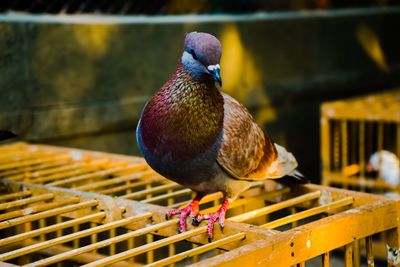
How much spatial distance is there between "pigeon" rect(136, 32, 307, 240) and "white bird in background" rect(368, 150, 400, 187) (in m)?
2.54

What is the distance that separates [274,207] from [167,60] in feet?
7.98

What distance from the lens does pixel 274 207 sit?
2779mm

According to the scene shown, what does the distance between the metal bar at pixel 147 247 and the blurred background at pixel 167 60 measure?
2.03 m

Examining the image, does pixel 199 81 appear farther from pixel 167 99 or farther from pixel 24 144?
pixel 24 144

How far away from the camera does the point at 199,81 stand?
2.61m

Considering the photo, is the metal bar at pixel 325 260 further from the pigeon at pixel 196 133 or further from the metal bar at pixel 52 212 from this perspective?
the metal bar at pixel 52 212

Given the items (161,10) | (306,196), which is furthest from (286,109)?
(306,196)

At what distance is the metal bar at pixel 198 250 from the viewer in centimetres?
204

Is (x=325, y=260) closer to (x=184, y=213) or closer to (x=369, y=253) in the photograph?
(x=369, y=253)

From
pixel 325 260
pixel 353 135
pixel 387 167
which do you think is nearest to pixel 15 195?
pixel 325 260

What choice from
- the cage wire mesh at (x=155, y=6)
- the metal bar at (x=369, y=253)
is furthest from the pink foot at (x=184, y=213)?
the cage wire mesh at (x=155, y=6)

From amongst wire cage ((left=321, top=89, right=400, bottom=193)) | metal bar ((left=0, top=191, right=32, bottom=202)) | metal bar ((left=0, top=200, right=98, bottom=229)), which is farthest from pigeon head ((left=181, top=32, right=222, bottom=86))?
wire cage ((left=321, top=89, right=400, bottom=193))

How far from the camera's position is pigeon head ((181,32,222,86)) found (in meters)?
2.44

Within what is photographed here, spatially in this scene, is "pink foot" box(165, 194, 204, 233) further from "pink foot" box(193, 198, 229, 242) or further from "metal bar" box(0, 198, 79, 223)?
"metal bar" box(0, 198, 79, 223)
